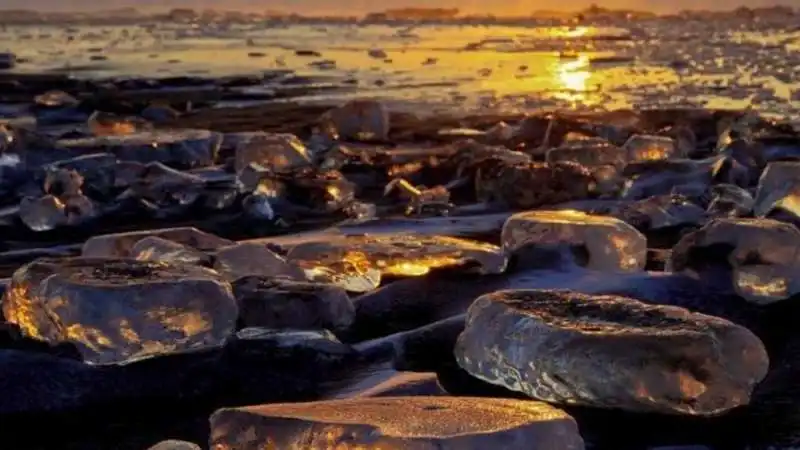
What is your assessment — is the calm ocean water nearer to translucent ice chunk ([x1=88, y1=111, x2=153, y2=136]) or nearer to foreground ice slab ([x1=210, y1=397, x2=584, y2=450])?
translucent ice chunk ([x1=88, y1=111, x2=153, y2=136])

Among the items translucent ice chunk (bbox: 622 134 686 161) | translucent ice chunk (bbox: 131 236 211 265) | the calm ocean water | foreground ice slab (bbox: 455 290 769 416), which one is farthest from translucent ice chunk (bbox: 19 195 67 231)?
the calm ocean water

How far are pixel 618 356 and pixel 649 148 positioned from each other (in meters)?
3.90

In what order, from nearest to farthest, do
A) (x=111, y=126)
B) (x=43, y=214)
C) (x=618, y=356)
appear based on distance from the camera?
(x=618, y=356) < (x=43, y=214) < (x=111, y=126)

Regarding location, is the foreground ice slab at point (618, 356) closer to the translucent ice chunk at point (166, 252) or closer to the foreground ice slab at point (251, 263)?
the foreground ice slab at point (251, 263)

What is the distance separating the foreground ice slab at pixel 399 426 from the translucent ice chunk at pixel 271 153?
143 inches

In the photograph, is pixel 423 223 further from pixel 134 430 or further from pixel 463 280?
pixel 134 430

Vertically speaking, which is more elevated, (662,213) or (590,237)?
(590,237)

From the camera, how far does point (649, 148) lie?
18.6ft

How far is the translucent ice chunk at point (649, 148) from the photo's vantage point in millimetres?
5594

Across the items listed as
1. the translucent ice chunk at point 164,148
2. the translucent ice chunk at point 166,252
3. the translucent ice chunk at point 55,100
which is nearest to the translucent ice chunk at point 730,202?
the translucent ice chunk at point 166,252

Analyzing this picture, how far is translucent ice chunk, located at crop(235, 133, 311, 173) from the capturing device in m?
5.31

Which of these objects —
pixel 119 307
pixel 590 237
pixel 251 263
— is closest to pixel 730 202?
pixel 590 237

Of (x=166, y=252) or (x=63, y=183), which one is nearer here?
(x=166, y=252)

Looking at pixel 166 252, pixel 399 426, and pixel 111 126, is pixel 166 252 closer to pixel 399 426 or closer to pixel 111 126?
pixel 399 426
